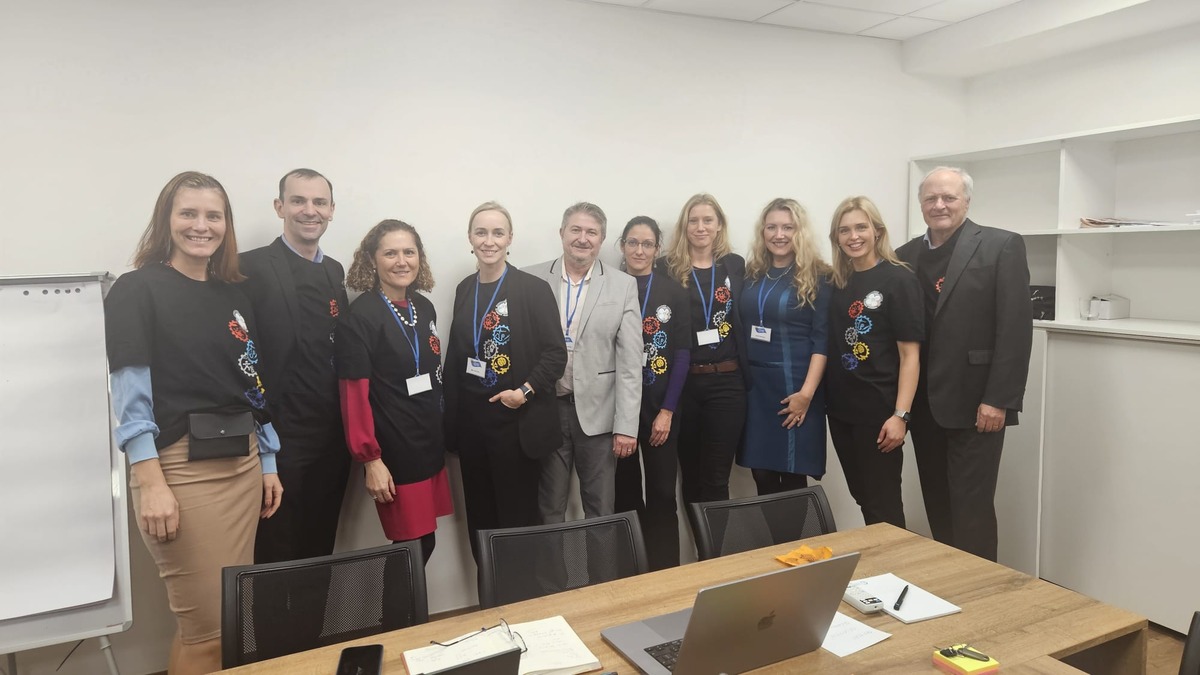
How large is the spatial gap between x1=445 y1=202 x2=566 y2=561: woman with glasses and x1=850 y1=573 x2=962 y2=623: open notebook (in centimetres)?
154

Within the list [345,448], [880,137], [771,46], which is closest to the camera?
[345,448]

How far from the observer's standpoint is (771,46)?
4.03 metres

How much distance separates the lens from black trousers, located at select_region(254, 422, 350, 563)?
282 centimetres

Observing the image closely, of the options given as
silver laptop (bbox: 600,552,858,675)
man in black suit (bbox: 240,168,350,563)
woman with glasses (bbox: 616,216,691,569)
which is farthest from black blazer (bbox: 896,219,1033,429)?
man in black suit (bbox: 240,168,350,563)

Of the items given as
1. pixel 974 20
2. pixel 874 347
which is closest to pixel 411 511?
pixel 874 347

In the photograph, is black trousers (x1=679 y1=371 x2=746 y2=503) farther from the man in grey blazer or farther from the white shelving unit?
the white shelving unit

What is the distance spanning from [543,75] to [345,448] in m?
1.96

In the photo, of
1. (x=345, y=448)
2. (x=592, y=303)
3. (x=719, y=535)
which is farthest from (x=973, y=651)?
(x=345, y=448)

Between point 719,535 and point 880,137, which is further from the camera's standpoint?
point 880,137

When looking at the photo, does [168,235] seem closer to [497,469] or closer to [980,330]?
[497,469]

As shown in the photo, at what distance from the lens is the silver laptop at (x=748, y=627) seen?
1252mm

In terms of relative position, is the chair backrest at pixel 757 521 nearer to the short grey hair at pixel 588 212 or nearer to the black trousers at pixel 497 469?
the black trousers at pixel 497 469

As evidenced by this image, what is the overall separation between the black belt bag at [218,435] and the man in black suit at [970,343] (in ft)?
9.10

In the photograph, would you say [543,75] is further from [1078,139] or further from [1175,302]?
[1175,302]
